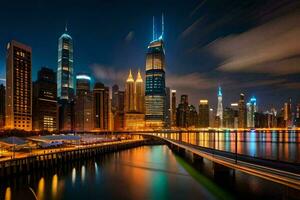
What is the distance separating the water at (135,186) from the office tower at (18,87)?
12803cm

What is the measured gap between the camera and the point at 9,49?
17900 centimetres

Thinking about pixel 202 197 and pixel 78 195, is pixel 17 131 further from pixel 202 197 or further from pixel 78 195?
pixel 202 197

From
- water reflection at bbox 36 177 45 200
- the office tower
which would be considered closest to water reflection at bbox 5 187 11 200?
water reflection at bbox 36 177 45 200

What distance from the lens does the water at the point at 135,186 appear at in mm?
42219

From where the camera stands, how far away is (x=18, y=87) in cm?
18338

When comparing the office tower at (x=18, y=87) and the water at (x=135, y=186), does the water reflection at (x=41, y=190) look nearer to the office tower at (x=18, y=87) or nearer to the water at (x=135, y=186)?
the water at (x=135, y=186)

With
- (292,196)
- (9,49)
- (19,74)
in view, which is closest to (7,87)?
(19,74)

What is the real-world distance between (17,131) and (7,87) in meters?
34.9

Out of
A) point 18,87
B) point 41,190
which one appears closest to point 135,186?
point 41,190

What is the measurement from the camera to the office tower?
176 m

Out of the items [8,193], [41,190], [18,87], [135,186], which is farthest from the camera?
[18,87]

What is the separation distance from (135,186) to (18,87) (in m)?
156

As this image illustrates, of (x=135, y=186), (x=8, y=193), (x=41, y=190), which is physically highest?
(x=8, y=193)

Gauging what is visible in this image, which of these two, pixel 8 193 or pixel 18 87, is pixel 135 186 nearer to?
pixel 8 193
